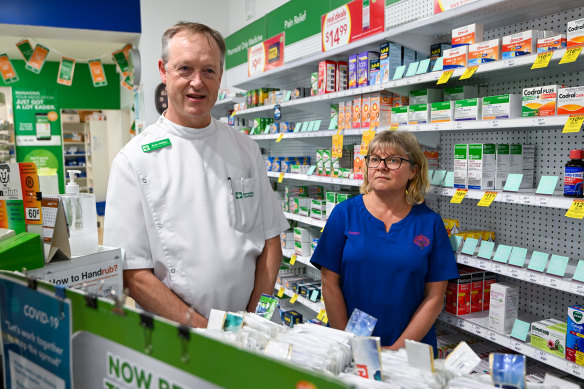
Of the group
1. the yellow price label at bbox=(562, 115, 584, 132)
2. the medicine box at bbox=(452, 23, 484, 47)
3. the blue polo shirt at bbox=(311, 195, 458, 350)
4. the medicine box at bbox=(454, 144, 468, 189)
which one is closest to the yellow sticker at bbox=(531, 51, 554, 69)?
the yellow price label at bbox=(562, 115, 584, 132)

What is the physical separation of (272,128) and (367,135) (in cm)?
188

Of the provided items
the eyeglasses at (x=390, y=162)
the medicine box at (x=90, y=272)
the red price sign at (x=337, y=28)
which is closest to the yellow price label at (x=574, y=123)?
the eyeglasses at (x=390, y=162)

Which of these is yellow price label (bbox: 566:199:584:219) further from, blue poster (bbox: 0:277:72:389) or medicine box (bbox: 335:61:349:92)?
medicine box (bbox: 335:61:349:92)

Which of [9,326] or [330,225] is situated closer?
[9,326]

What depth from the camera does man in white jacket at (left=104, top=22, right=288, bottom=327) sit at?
5.75 feet

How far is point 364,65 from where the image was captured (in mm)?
3518

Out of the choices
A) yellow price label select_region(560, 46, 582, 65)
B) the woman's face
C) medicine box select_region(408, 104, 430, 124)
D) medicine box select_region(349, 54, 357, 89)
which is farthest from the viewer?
medicine box select_region(349, 54, 357, 89)

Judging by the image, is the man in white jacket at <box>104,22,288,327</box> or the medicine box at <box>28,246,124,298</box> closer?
the medicine box at <box>28,246,124,298</box>

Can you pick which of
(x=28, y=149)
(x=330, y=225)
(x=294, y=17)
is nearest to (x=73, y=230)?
(x=330, y=225)

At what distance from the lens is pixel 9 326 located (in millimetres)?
980

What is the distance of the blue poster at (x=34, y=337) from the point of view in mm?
872

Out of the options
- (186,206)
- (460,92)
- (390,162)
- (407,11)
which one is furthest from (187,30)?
(407,11)

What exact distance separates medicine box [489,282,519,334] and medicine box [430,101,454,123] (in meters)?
1.02

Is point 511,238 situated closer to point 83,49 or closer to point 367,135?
point 367,135
